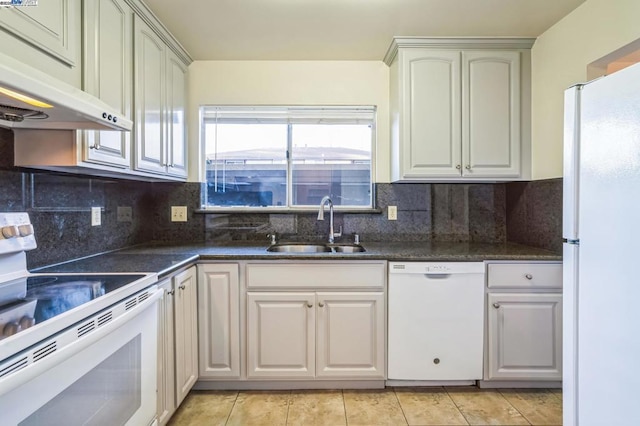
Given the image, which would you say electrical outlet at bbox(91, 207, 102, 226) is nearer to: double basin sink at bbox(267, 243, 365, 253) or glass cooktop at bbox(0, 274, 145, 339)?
glass cooktop at bbox(0, 274, 145, 339)

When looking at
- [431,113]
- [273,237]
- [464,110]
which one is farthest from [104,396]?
[464,110]

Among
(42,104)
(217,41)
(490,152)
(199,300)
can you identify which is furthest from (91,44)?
(490,152)

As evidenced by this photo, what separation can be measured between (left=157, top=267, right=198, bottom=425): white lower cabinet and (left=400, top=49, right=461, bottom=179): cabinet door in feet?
5.17

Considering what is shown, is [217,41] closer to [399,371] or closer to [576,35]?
[576,35]

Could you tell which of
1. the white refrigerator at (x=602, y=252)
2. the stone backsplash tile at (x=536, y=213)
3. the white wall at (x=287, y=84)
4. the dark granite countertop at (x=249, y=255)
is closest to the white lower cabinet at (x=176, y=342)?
the dark granite countertop at (x=249, y=255)

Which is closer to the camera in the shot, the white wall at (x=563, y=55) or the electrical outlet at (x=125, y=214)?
the white wall at (x=563, y=55)

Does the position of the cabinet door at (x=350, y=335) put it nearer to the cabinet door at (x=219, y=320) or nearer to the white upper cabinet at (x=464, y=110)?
the cabinet door at (x=219, y=320)

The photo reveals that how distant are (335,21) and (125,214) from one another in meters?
1.85

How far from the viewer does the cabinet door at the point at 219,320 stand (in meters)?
2.11

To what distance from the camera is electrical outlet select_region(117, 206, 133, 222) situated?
7.50 feet

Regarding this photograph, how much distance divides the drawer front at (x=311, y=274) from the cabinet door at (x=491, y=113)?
1.01 m

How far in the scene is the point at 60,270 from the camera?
1.61 metres

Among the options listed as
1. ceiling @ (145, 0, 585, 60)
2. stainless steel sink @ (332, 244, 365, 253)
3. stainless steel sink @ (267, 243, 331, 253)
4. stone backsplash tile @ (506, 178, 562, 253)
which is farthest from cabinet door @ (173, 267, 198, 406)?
stone backsplash tile @ (506, 178, 562, 253)

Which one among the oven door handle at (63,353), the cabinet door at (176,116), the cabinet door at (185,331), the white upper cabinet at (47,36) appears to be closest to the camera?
the oven door handle at (63,353)
